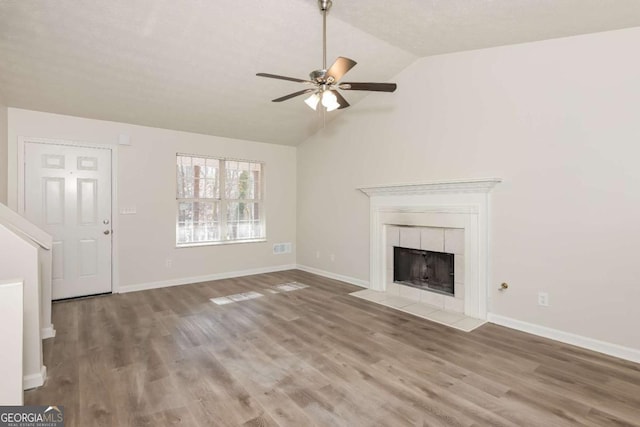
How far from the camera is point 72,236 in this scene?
4414 millimetres

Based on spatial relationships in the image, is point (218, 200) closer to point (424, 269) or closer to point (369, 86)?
point (424, 269)

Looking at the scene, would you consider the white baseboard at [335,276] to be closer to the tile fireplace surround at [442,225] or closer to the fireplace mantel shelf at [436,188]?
the tile fireplace surround at [442,225]

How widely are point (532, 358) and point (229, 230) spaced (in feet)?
15.7

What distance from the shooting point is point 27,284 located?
7.59ft

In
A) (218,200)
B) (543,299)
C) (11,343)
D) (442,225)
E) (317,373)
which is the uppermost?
(218,200)

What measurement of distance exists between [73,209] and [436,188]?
4890mm

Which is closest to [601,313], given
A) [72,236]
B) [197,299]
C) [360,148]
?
[360,148]

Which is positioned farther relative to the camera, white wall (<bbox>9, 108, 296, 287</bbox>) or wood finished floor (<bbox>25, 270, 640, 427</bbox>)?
white wall (<bbox>9, 108, 296, 287</bbox>)

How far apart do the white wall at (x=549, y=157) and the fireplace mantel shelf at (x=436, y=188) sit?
0.50 feet

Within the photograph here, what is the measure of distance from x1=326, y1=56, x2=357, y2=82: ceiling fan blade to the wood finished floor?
2.27 metres

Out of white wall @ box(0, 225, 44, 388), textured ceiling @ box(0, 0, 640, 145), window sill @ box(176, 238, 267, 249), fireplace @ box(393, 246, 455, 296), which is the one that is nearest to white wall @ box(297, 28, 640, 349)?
textured ceiling @ box(0, 0, 640, 145)

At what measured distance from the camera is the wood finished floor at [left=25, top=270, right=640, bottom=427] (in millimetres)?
1980

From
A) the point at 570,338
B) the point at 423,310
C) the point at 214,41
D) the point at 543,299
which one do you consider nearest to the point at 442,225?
the point at 423,310

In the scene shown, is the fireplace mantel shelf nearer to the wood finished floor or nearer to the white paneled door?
the wood finished floor
